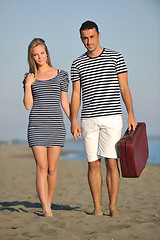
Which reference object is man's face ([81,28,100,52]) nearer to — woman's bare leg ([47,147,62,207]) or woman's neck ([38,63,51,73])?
woman's neck ([38,63,51,73])

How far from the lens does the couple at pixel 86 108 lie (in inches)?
157

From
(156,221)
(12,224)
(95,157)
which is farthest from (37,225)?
(156,221)

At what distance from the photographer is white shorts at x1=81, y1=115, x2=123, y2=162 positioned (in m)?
3.95

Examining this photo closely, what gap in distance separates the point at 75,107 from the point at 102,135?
509 millimetres

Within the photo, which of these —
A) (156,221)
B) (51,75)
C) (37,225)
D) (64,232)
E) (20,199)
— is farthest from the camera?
(20,199)

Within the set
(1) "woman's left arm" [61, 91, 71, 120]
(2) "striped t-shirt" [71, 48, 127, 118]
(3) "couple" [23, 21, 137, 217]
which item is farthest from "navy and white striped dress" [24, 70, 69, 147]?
(2) "striped t-shirt" [71, 48, 127, 118]

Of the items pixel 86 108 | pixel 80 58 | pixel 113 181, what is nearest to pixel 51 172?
pixel 113 181

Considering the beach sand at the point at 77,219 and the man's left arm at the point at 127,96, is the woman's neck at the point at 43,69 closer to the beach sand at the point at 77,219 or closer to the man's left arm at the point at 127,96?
the man's left arm at the point at 127,96

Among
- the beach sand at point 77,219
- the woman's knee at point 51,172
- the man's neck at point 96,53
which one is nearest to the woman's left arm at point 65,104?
the man's neck at point 96,53

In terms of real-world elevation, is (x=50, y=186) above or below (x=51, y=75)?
below

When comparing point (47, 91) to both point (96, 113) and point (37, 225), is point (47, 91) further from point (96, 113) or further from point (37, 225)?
point (37, 225)

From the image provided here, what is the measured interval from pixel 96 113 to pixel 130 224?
4.32 ft

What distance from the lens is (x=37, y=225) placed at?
3518mm

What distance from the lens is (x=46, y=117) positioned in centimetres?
411
